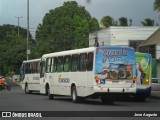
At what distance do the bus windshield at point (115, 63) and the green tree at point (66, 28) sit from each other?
5211cm

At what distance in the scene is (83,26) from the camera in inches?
3194

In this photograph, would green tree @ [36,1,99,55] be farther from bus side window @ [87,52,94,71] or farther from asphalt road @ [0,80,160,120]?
bus side window @ [87,52,94,71]

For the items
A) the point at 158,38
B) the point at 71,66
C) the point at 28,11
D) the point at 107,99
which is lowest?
the point at 107,99

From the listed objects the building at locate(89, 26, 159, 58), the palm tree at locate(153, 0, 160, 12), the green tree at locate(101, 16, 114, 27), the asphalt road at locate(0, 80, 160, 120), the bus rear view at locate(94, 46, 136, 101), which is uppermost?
the green tree at locate(101, 16, 114, 27)

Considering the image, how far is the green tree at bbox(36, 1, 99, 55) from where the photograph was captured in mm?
80188

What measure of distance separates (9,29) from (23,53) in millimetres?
47716

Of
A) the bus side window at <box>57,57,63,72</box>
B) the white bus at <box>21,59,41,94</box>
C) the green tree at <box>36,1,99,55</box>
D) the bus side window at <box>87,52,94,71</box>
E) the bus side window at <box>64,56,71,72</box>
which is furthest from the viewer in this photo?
the green tree at <box>36,1,99,55</box>

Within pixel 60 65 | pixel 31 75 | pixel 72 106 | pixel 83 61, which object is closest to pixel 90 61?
pixel 83 61

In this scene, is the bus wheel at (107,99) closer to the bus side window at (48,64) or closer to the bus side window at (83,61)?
the bus side window at (83,61)

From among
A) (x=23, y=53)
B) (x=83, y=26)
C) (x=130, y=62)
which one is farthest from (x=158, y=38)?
(x=23, y=53)

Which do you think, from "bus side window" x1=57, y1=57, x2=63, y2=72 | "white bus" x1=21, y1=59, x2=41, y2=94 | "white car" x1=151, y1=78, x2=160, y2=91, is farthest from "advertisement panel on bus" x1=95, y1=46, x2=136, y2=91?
"white bus" x1=21, y1=59, x2=41, y2=94

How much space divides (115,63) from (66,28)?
54954mm

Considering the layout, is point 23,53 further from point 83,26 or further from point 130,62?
point 130,62

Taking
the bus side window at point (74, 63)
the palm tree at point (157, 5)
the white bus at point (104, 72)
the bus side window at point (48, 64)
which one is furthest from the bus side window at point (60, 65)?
the palm tree at point (157, 5)
